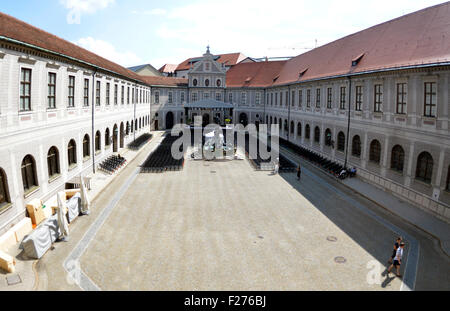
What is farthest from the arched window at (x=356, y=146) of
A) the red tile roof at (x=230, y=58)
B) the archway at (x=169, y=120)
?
the red tile roof at (x=230, y=58)

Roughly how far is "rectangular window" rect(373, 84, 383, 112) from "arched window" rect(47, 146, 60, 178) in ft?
70.9

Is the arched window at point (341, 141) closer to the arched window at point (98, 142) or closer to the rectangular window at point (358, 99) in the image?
the rectangular window at point (358, 99)

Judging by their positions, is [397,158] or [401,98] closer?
[401,98]

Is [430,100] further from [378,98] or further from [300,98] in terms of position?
[300,98]

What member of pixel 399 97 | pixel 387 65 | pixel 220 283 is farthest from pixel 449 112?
pixel 220 283

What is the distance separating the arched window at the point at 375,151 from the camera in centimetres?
2402

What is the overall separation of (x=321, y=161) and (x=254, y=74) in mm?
37244

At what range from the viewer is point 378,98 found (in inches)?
945

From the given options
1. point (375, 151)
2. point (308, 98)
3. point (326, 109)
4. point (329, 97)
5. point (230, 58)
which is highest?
point (230, 58)

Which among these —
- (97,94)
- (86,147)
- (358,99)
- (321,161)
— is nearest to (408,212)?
(358,99)

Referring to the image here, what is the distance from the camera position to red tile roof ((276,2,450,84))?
→ 20.1m

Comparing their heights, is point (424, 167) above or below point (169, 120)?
below

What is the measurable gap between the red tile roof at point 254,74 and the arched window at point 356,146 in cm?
3261

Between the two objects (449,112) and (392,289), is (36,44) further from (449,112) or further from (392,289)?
(449,112)
